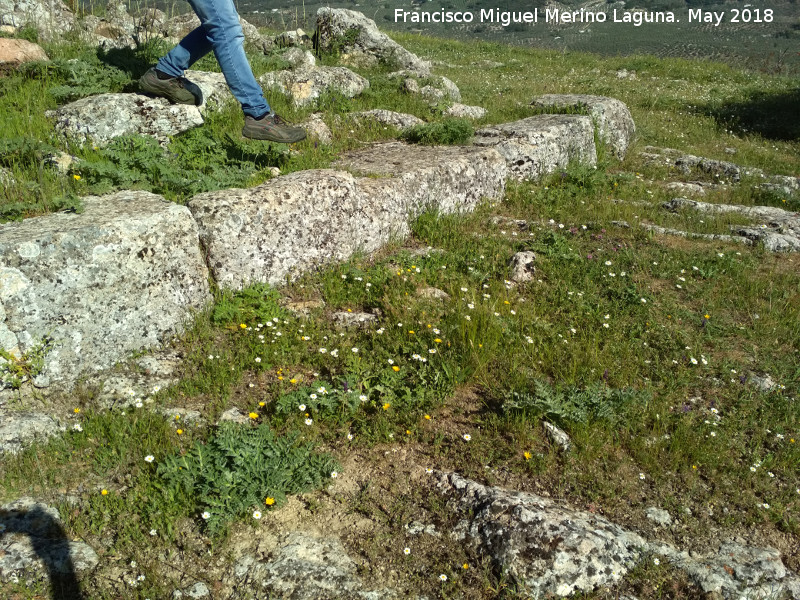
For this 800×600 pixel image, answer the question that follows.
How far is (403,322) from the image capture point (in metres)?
5.14

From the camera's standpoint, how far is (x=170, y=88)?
674 cm

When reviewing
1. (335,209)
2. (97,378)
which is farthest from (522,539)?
(335,209)

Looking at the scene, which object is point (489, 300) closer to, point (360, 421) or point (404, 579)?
point (360, 421)

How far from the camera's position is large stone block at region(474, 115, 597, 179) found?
29.4 feet

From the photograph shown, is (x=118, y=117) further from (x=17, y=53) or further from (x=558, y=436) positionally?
(x=558, y=436)

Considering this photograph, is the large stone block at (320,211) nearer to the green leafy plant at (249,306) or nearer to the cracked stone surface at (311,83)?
the green leafy plant at (249,306)

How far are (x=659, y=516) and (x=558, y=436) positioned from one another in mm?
800

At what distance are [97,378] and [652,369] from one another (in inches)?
177

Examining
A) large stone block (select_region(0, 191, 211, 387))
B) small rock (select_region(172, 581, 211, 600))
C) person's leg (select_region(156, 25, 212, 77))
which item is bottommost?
small rock (select_region(172, 581, 211, 600))

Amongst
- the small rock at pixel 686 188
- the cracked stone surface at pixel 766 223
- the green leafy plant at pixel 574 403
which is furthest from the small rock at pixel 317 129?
the small rock at pixel 686 188

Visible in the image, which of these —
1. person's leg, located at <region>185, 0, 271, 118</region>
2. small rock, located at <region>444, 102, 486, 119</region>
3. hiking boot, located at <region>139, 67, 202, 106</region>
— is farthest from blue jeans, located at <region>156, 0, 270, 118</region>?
small rock, located at <region>444, 102, 486, 119</region>

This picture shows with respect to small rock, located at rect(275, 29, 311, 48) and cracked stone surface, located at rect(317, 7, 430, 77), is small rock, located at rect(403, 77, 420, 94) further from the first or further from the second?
small rock, located at rect(275, 29, 311, 48)

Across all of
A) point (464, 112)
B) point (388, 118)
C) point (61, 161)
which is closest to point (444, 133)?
point (388, 118)

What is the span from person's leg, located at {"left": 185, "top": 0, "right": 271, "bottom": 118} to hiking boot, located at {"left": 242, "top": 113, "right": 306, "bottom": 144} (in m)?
0.07
